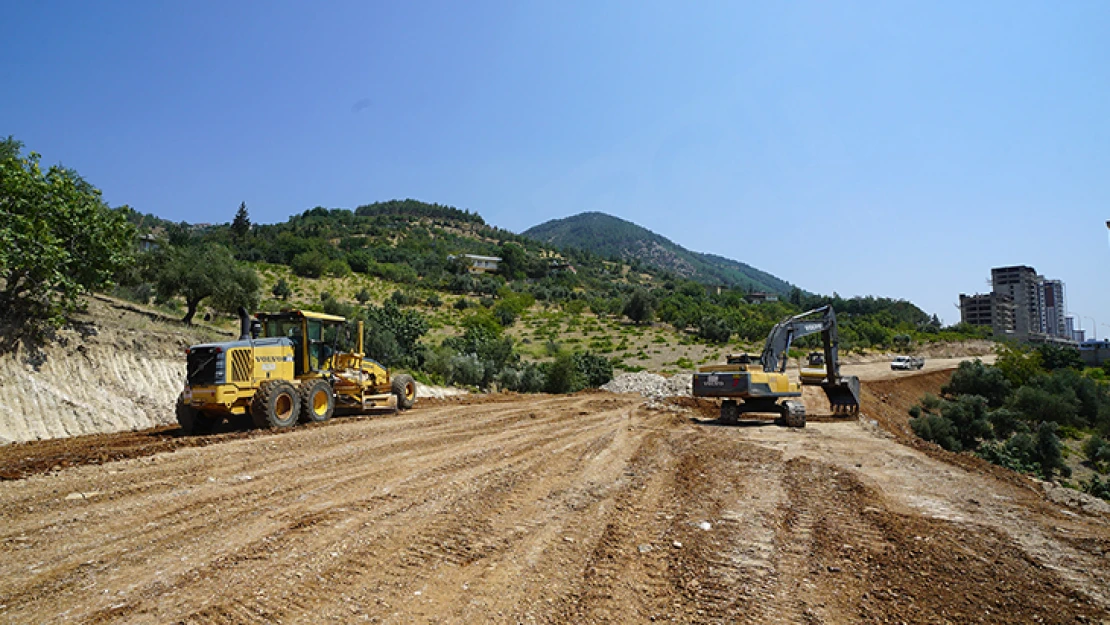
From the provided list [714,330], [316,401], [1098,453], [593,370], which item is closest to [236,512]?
[316,401]

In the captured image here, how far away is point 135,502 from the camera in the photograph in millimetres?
6965

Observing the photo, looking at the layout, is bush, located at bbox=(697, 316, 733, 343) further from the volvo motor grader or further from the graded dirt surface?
the graded dirt surface

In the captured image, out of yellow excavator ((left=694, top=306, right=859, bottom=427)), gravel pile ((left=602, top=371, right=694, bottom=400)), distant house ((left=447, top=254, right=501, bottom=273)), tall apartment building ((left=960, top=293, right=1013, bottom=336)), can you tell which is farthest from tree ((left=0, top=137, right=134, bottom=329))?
tall apartment building ((left=960, top=293, right=1013, bottom=336))

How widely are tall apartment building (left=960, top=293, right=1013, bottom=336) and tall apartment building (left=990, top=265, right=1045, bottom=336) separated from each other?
578 cm

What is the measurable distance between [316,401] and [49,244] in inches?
325

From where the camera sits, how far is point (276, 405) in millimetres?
12758

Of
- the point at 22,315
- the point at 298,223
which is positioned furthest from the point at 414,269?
the point at 22,315

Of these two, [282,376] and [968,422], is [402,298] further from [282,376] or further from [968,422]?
[968,422]

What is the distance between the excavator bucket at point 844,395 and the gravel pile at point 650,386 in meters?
7.82

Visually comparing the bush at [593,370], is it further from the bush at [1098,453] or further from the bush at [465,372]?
the bush at [1098,453]

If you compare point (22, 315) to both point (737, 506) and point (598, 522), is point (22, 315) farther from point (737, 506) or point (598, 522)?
point (737, 506)

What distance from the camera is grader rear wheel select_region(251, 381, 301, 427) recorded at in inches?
487

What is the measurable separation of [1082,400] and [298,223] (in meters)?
120

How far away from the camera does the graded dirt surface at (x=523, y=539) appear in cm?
439
